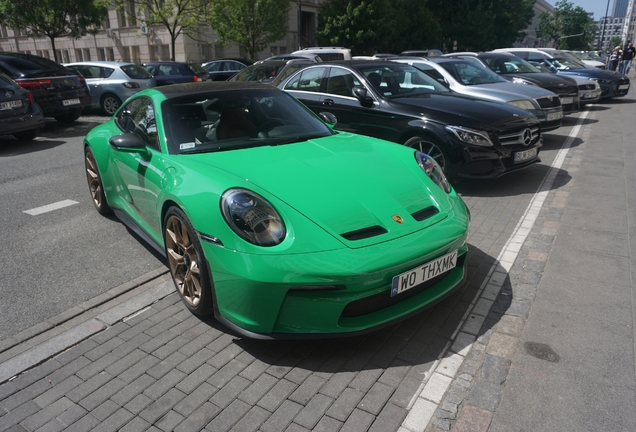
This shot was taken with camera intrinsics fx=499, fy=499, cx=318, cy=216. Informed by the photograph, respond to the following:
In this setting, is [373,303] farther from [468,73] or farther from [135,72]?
[135,72]

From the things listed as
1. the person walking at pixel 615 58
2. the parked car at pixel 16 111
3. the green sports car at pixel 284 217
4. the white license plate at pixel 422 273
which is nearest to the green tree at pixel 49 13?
the parked car at pixel 16 111

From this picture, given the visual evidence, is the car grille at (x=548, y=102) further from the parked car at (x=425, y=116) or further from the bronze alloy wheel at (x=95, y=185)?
the bronze alloy wheel at (x=95, y=185)

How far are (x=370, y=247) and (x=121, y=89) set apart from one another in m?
12.5

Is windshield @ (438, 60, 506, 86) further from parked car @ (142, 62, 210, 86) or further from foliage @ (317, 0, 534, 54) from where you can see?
foliage @ (317, 0, 534, 54)

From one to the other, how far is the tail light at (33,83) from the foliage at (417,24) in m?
28.0

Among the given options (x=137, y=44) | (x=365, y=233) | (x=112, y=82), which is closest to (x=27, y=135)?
(x=112, y=82)

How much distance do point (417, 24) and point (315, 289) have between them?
1682 inches

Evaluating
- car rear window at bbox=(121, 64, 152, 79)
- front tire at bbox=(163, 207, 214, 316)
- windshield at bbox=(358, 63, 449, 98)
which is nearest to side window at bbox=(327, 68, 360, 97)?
windshield at bbox=(358, 63, 449, 98)

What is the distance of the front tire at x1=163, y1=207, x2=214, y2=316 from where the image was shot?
10.1 feet

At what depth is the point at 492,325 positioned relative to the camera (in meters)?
3.28

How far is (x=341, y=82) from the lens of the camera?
7.16 meters

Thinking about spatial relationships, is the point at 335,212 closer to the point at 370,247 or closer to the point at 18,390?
the point at 370,247

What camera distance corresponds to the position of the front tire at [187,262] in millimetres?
3078

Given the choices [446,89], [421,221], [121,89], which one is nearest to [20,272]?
[421,221]
